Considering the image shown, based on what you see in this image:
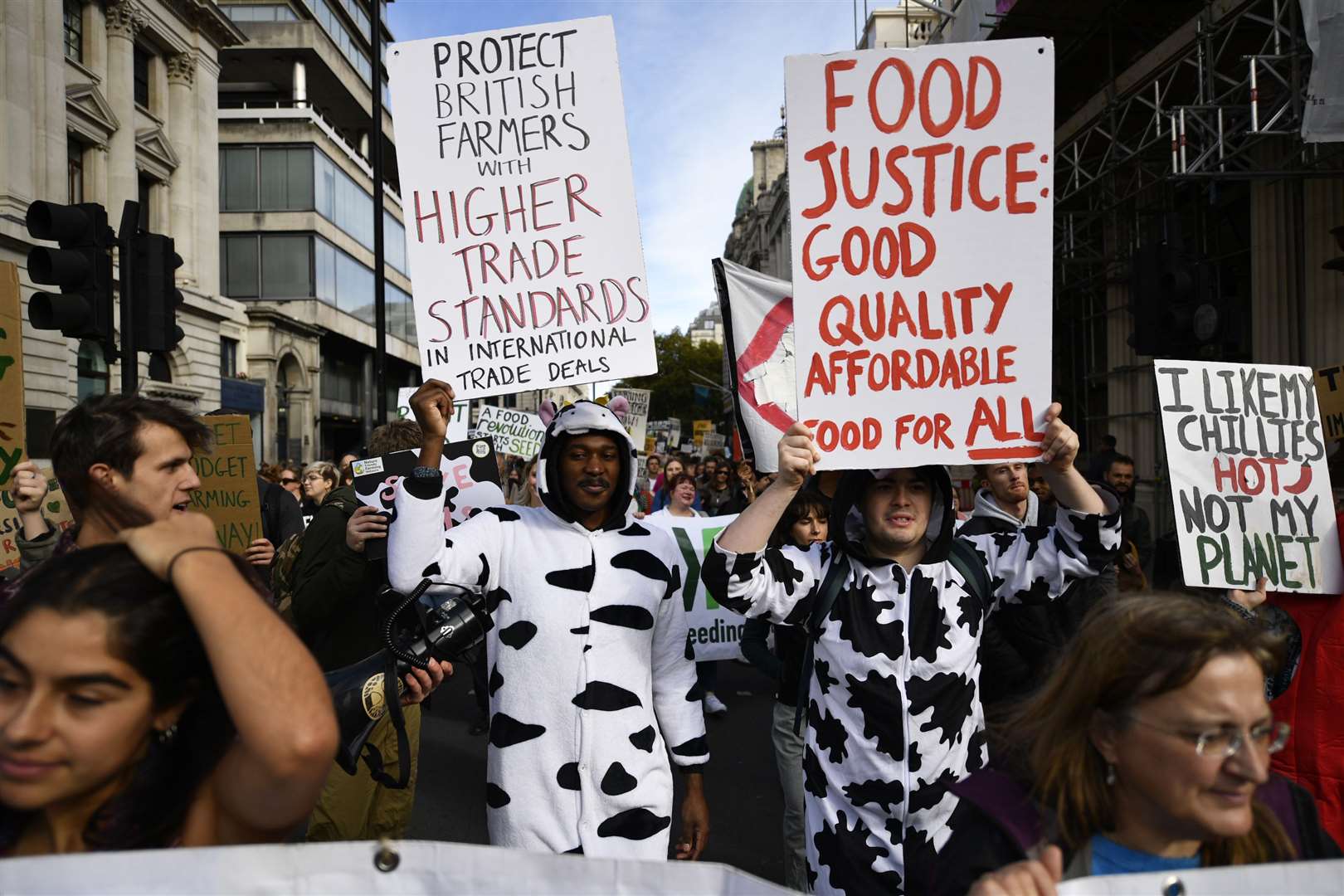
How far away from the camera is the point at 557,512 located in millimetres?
2832

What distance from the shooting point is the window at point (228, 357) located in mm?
28625

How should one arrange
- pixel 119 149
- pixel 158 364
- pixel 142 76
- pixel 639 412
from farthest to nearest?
pixel 142 76 → pixel 119 149 → pixel 639 412 → pixel 158 364

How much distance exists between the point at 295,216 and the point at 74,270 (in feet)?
94.0

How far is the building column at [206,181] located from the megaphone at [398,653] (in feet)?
90.9

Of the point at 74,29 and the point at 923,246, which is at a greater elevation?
the point at 74,29

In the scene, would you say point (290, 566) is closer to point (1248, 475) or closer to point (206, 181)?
point (1248, 475)

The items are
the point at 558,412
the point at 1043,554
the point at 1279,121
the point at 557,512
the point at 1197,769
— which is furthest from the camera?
the point at 1279,121

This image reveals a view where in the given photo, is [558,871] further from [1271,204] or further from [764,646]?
[1271,204]

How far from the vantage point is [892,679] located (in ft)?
7.98

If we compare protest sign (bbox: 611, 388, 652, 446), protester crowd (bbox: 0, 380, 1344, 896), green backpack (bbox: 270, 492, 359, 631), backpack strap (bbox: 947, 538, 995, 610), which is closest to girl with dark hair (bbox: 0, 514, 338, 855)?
protester crowd (bbox: 0, 380, 1344, 896)

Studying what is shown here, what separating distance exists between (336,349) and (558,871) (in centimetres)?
3852

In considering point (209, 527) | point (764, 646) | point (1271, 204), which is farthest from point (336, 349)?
point (209, 527)

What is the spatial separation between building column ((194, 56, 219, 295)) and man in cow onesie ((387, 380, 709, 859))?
1085 inches

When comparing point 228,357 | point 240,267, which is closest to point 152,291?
point 228,357
